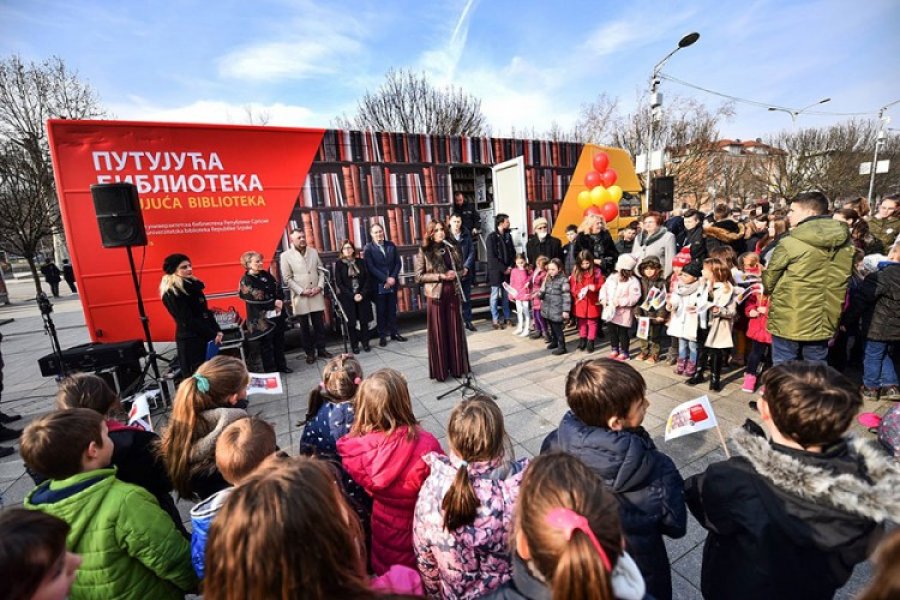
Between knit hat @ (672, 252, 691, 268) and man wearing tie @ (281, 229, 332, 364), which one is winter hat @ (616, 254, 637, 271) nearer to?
knit hat @ (672, 252, 691, 268)

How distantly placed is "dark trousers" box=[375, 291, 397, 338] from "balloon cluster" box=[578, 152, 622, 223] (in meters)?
4.75

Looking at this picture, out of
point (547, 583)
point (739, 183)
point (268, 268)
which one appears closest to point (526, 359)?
point (268, 268)

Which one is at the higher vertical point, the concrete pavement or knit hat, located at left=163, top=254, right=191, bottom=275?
knit hat, located at left=163, top=254, right=191, bottom=275

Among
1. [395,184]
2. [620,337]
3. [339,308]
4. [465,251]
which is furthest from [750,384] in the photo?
[395,184]

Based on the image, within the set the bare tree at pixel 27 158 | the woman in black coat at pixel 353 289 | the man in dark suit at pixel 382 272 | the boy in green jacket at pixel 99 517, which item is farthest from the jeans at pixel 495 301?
the bare tree at pixel 27 158

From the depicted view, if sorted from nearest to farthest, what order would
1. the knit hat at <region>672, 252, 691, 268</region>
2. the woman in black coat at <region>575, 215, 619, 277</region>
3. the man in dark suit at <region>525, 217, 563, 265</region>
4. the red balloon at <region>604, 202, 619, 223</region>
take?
the knit hat at <region>672, 252, 691, 268</region>, the woman in black coat at <region>575, 215, 619, 277</region>, the man in dark suit at <region>525, 217, 563, 265</region>, the red balloon at <region>604, 202, 619, 223</region>

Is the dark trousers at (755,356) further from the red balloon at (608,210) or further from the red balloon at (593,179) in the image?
the red balloon at (593,179)

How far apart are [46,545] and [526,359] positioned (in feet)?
17.6

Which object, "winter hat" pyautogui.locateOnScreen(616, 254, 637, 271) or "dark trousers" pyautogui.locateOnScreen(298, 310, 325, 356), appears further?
"dark trousers" pyautogui.locateOnScreen(298, 310, 325, 356)

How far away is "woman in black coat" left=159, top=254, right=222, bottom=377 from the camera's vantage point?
14.3ft

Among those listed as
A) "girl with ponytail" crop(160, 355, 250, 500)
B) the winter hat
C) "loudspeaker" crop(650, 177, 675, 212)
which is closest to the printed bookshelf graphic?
"loudspeaker" crop(650, 177, 675, 212)

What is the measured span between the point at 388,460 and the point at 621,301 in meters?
4.42

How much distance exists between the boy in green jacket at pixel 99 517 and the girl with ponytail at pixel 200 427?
0.27 m

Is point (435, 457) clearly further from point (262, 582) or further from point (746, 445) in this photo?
point (746, 445)
